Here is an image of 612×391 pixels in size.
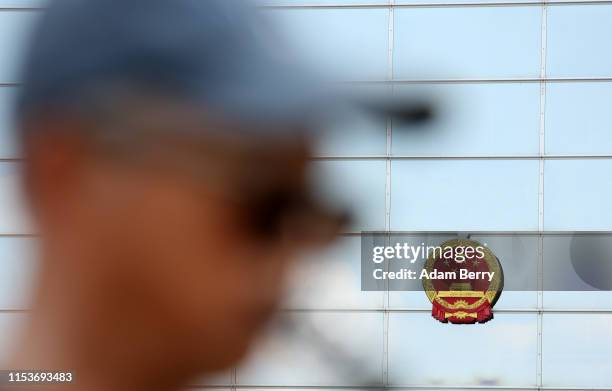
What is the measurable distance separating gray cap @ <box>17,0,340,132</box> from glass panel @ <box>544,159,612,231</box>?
7.29 feet

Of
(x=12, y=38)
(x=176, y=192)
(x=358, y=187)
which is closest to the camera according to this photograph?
(x=176, y=192)

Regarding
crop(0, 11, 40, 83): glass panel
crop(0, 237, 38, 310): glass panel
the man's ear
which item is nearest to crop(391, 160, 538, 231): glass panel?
the man's ear

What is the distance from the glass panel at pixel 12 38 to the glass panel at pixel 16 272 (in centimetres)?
152

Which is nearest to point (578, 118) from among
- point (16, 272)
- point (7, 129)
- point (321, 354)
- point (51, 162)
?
point (321, 354)

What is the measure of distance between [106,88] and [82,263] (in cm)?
160

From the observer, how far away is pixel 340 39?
592 centimetres

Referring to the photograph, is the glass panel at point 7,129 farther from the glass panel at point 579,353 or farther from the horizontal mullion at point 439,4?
the glass panel at point 579,353

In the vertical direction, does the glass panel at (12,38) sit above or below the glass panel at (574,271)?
above

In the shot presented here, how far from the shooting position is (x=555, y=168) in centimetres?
590

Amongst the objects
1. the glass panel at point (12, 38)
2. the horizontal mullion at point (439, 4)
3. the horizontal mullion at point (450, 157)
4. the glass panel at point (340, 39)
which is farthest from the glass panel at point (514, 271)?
the glass panel at point (12, 38)

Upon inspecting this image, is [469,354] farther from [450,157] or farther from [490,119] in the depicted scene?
[490,119]

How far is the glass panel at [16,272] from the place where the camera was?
594cm

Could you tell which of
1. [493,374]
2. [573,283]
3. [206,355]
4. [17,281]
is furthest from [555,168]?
[17,281]

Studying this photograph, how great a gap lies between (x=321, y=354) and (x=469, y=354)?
135cm
